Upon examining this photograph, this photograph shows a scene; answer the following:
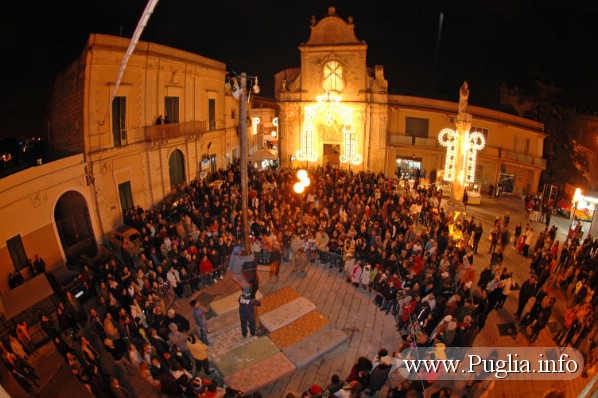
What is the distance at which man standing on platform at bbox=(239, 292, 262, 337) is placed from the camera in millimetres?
10133

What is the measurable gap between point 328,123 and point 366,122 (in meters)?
2.74

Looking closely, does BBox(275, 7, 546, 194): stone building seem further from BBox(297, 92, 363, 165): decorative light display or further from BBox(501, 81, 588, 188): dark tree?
BBox(501, 81, 588, 188): dark tree

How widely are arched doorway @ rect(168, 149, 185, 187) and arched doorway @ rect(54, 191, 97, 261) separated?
622cm

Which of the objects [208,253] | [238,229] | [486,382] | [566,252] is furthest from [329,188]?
[486,382]

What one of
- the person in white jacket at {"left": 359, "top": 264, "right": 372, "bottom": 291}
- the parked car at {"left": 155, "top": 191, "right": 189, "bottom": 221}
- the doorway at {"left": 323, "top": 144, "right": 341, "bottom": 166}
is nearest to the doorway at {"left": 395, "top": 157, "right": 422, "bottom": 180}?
the doorway at {"left": 323, "top": 144, "right": 341, "bottom": 166}

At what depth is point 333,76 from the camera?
25.8 metres

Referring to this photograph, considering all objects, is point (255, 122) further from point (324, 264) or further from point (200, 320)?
point (200, 320)

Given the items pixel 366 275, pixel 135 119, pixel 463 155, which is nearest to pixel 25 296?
pixel 135 119

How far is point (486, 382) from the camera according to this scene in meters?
7.61

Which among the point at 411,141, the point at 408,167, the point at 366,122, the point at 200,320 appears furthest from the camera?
the point at 408,167

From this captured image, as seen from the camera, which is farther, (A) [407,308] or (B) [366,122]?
(B) [366,122]

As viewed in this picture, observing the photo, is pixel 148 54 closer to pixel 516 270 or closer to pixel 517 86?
pixel 516 270

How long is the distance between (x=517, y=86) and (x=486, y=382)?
28.7 metres

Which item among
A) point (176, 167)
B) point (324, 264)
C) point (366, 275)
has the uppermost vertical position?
point (176, 167)
